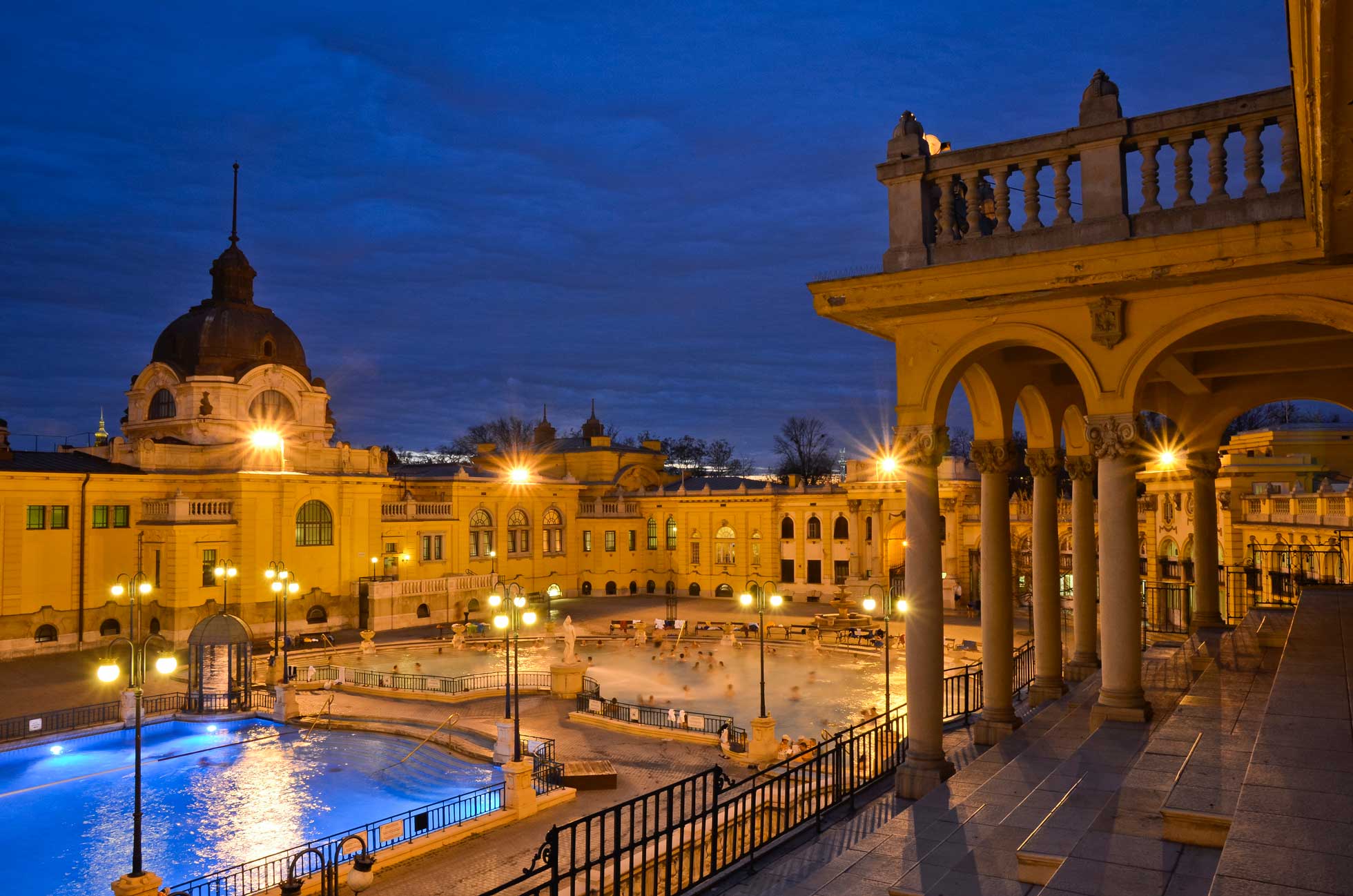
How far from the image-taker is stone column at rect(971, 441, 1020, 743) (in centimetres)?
1111

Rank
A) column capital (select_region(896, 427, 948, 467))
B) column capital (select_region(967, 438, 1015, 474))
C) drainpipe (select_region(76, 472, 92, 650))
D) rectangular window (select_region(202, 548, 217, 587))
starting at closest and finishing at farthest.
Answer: column capital (select_region(896, 427, 948, 467)) → column capital (select_region(967, 438, 1015, 474)) → drainpipe (select_region(76, 472, 92, 650)) → rectangular window (select_region(202, 548, 217, 587))

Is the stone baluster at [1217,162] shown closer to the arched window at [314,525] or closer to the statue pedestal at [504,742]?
the statue pedestal at [504,742]

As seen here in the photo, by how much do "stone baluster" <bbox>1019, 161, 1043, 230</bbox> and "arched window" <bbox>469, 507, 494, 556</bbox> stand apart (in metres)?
41.4

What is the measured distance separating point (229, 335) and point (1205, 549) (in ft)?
130

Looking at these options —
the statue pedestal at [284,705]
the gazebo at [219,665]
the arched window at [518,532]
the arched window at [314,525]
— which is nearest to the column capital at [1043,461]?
the statue pedestal at [284,705]

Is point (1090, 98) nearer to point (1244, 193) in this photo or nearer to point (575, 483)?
point (1244, 193)

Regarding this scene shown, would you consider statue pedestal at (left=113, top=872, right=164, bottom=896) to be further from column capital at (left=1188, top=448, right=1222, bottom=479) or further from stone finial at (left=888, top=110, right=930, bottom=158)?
column capital at (left=1188, top=448, right=1222, bottom=479)

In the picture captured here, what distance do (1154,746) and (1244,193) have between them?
5.08 m

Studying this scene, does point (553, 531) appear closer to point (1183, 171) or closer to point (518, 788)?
point (518, 788)

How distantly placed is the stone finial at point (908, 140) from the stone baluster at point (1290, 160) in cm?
327

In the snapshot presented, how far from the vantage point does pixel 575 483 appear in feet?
177

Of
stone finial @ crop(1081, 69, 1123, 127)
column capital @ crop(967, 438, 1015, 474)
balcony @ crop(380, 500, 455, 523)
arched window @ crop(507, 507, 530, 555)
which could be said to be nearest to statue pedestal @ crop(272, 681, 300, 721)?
balcony @ crop(380, 500, 455, 523)

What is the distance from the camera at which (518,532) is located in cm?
5038

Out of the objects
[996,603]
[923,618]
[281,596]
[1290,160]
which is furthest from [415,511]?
[1290,160]
